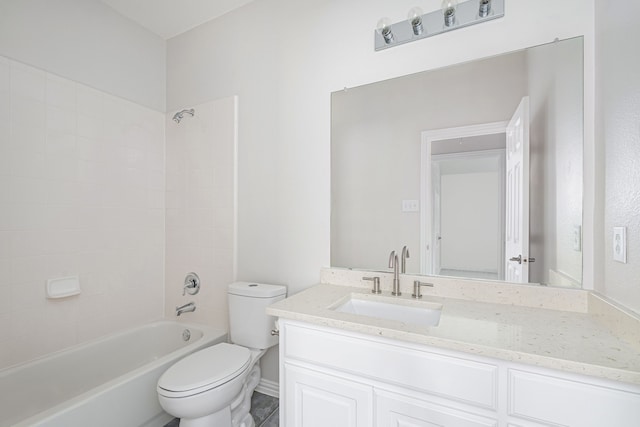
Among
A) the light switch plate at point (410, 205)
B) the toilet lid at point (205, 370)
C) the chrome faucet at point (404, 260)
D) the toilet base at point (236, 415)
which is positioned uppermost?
the light switch plate at point (410, 205)

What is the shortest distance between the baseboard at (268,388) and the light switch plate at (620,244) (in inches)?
73.1

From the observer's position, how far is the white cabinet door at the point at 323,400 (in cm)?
108

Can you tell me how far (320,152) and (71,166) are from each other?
1547 mm

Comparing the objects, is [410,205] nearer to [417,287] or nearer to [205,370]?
[417,287]

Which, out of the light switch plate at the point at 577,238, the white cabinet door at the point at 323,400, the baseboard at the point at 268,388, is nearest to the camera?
the white cabinet door at the point at 323,400

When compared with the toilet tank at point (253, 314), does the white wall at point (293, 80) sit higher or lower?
higher

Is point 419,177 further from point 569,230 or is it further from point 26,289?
point 26,289

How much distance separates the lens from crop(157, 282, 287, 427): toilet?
1299 mm

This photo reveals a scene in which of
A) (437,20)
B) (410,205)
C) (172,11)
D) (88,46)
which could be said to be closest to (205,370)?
(410,205)

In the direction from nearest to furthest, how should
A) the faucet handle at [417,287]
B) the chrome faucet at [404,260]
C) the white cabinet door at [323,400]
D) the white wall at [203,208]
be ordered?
the white cabinet door at [323,400]
the faucet handle at [417,287]
the chrome faucet at [404,260]
the white wall at [203,208]

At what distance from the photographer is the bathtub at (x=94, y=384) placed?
1.28 metres

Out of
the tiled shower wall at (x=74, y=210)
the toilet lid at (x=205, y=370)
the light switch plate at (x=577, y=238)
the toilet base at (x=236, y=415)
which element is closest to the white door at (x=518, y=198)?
the light switch plate at (x=577, y=238)

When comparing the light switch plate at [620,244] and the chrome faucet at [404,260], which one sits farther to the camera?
the chrome faucet at [404,260]

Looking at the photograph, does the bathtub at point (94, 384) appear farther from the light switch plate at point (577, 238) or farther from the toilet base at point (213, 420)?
the light switch plate at point (577, 238)
